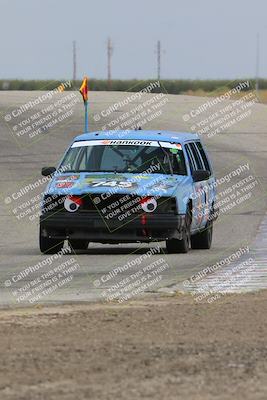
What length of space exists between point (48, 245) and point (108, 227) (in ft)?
3.09

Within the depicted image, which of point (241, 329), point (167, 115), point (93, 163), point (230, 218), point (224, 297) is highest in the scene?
point (241, 329)

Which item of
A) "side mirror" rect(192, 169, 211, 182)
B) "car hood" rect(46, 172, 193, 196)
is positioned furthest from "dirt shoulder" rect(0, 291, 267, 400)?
"side mirror" rect(192, 169, 211, 182)

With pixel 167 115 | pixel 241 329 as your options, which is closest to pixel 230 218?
pixel 241 329

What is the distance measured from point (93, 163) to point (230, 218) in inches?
279

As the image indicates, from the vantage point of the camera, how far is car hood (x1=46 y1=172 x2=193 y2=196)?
17625 mm

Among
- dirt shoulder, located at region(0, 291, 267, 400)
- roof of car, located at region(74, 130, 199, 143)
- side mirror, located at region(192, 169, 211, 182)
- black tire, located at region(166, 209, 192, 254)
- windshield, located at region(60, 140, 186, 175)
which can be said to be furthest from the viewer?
roof of car, located at region(74, 130, 199, 143)

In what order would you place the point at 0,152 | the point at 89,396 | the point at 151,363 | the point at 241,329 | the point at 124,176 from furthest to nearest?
the point at 0,152, the point at 124,176, the point at 241,329, the point at 151,363, the point at 89,396

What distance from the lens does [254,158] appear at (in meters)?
38.2

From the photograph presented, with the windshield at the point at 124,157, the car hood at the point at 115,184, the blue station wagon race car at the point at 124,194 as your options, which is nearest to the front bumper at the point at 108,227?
the blue station wagon race car at the point at 124,194

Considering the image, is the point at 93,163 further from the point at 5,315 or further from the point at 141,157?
the point at 5,315

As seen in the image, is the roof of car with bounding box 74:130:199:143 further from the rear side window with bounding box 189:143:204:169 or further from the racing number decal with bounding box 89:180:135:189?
the racing number decal with bounding box 89:180:135:189

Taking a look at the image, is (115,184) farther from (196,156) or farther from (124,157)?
(196,156)

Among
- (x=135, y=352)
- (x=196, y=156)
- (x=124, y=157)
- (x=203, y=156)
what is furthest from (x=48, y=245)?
(x=135, y=352)

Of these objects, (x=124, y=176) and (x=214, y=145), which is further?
(x=214, y=145)
